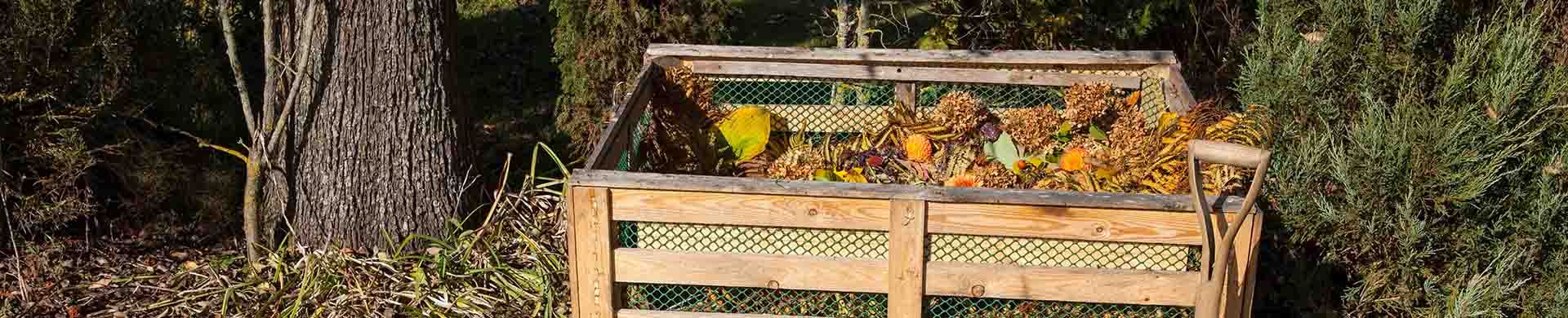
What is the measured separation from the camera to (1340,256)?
16.1 feet

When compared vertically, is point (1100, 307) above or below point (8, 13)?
below

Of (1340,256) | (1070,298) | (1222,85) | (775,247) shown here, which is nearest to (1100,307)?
(1070,298)

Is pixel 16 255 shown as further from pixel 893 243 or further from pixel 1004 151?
pixel 1004 151

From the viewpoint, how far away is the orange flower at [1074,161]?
15.3 ft

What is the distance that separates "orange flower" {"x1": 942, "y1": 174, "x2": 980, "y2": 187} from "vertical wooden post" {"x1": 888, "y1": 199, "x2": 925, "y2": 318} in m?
0.90

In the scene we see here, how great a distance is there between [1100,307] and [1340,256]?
142 centimetres

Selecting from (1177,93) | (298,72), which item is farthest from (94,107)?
(1177,93)

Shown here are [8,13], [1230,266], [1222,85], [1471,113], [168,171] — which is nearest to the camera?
[1230,266]

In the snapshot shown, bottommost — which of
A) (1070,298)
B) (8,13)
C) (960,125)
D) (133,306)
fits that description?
(133,306)

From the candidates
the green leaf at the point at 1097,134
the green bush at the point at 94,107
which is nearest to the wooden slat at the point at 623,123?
the green leaf at the point at 1097,134

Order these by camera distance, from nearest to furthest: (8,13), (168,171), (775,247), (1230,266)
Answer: (1230,266) < (775,247) < (8,13) < (168,171)

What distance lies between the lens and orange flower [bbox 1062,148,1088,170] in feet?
15.3

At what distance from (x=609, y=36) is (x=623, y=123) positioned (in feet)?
6.61

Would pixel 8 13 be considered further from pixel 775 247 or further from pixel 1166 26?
pixel 1166 26
